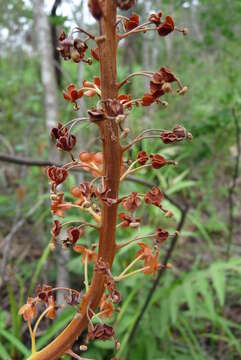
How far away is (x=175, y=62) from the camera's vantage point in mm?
7227

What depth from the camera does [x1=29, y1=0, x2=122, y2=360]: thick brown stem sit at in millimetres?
919

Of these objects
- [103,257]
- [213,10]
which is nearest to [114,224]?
[103,257]

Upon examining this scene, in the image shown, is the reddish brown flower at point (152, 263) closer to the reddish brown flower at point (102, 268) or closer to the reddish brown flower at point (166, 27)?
the reddish brown flower at point (102, 268)

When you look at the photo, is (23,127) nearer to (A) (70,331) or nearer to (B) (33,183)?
(B) (33,183)

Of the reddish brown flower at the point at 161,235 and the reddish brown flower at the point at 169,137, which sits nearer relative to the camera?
the reddish brown flower at the point at 169,137

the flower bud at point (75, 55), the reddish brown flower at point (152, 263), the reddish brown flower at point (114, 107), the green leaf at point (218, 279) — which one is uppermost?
the flower bud at point (75, 55)

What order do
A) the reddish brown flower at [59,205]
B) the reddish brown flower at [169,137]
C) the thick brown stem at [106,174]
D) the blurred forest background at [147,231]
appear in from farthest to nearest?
the blurred forest background at [147,231], the reddish brown flower at [59,205], the reddish brown flower at [169,137], the thick brown stem at [106,174]

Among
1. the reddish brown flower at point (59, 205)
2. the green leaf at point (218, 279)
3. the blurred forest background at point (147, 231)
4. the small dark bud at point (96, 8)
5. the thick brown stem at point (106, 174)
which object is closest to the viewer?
the small dark bud at point (96, 8)

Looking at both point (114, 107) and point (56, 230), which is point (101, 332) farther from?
point (114, 107)

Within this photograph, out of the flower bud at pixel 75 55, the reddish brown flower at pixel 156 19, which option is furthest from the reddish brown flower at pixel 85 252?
the reddish brown flower at pixel 156 19

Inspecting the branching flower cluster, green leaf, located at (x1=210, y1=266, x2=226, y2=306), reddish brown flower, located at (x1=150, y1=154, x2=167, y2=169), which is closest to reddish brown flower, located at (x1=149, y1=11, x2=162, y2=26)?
the branching flower cluster

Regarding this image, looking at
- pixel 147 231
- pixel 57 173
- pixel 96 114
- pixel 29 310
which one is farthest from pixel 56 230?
pixel 147 231

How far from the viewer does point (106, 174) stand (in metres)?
1.02

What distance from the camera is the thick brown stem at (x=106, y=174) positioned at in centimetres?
92
